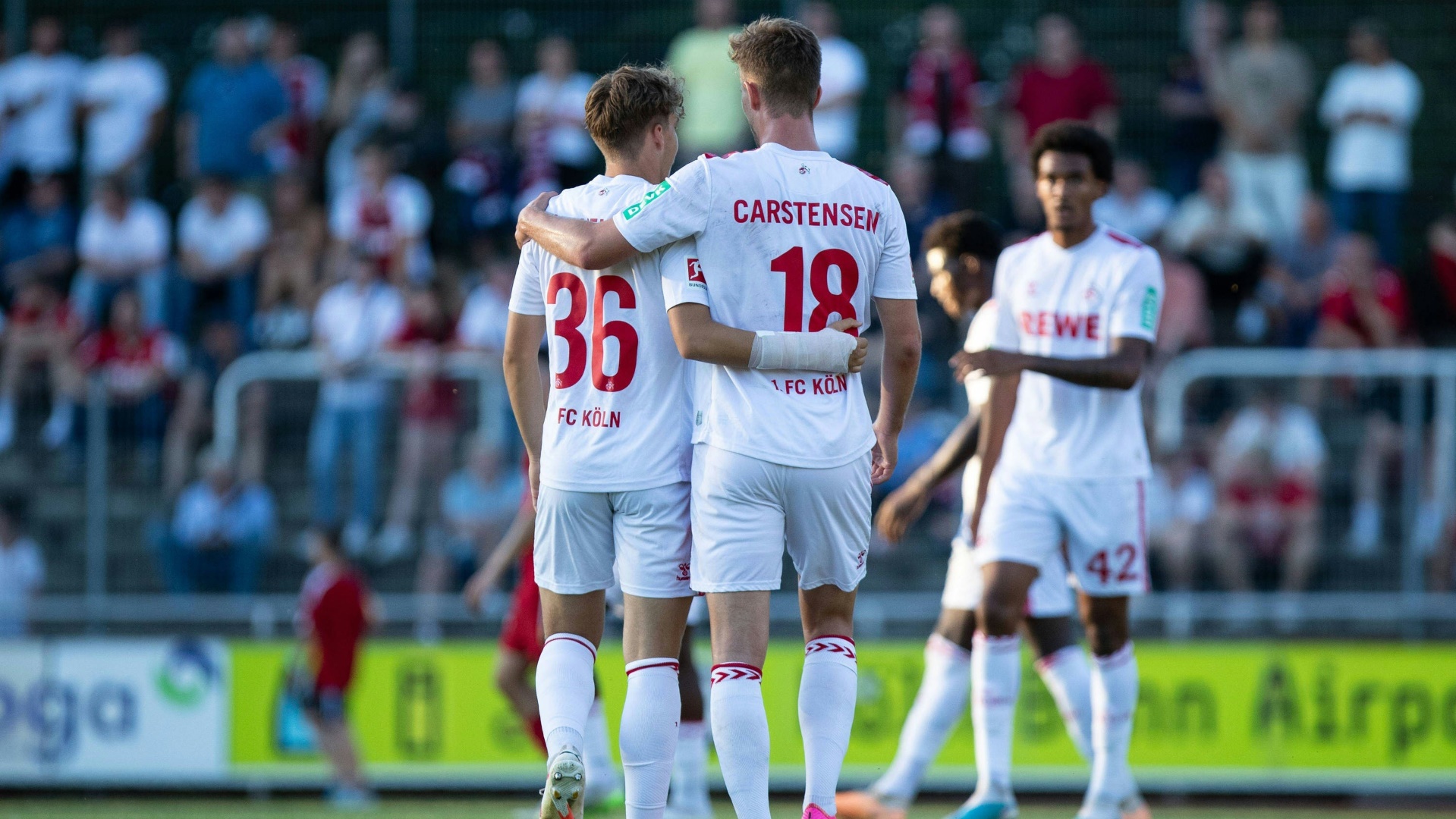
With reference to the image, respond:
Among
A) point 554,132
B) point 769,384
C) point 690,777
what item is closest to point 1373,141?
point 554,132

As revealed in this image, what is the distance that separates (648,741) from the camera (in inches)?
215

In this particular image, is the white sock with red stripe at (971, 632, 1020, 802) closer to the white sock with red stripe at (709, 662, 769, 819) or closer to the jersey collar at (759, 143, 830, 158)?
Result: the white sock with red stripe at (709, 662, 769, 819)

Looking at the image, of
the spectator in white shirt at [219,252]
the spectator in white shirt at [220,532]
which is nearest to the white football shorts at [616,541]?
the spectator in white shirt at [220,532]

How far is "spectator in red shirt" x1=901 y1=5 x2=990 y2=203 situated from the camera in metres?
14.4

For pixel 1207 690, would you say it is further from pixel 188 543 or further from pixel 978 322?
pixel 188 543

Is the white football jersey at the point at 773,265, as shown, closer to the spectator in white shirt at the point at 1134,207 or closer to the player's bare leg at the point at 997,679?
the player's bare leg at the point at 997,679

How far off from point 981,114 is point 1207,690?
18.5 ft

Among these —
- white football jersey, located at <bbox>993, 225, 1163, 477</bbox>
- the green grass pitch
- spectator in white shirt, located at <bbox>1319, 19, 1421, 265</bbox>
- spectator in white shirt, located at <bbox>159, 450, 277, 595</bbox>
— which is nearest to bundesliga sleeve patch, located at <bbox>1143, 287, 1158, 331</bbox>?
white football jersey, located at <bbox>993, 225, 1163, 477</bbox>

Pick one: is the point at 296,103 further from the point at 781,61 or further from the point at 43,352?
the point at 781,61

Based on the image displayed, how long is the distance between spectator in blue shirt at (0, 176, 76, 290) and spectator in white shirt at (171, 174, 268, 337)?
108 centimetres

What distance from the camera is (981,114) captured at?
14891mm

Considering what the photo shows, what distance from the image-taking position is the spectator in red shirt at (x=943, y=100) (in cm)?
1441

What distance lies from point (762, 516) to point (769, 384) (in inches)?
16.6

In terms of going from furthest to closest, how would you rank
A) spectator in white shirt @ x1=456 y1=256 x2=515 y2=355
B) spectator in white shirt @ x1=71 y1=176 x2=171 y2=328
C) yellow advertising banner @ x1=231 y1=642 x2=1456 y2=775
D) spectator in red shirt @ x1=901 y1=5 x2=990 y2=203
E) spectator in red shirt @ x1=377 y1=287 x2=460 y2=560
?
spectator in white shirt @ x1=71 y1=176 x2=171 y2=328 → spectator in red shirt @ x1=901 y1=5 x2=990 y2=203 → spectator in white shirt @ x1=456 y1=256 x2=515 y2=355 → spectator in red shirt @ x1=377 y1=287 x2=460 y2=560 → yellow advertising banner @ x1=231 y1=642 x2=1456 y2=775
